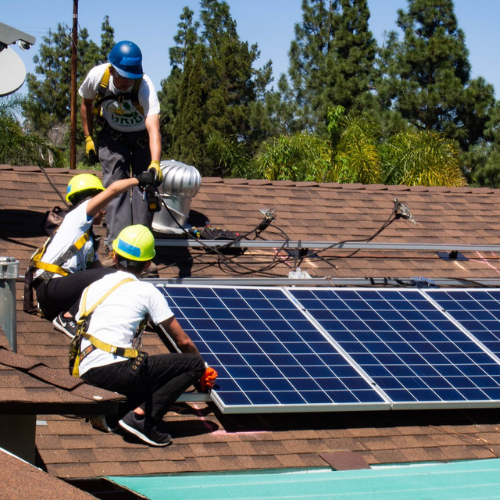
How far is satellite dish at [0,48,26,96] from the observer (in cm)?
739

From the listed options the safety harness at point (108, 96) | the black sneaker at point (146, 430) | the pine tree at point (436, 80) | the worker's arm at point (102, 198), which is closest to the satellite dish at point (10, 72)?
the safety harness at point (108, 96)

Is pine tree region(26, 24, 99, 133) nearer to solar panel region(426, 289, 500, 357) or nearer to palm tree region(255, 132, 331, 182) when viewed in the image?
palm tree region(255, 132, 331, 182)

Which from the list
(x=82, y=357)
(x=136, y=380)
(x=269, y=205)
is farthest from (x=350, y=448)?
(x=269, y=205)

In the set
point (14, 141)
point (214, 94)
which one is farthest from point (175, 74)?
point (14, 141)

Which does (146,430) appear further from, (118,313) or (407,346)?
(407,346)

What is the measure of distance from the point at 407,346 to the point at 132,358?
8.52ft

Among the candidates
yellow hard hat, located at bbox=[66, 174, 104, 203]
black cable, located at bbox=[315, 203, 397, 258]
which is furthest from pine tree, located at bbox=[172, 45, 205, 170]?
yellow hard hat, located at bbox=[66, 174, 104, 203]

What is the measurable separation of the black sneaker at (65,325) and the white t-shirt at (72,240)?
358 mm

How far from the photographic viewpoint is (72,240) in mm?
6480

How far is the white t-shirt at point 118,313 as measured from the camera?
17.2 ft

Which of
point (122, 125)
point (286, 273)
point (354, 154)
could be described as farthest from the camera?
point (354, 154)

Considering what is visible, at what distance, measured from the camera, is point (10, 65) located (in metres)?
7.45

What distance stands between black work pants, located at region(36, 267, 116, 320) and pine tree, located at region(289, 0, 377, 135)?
34013 millimetres

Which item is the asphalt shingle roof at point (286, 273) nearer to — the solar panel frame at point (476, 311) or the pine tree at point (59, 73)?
the solar panel frame at point (476, 311)
